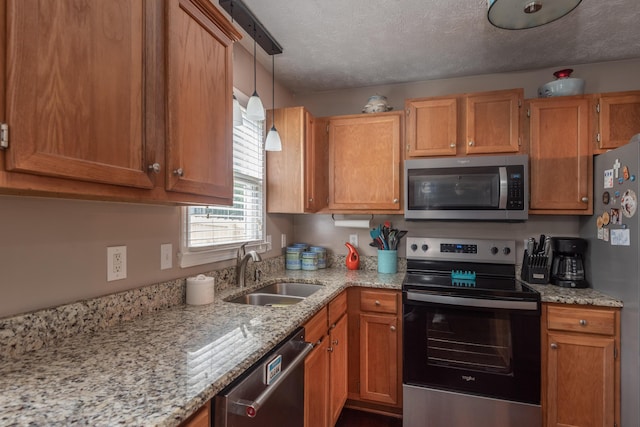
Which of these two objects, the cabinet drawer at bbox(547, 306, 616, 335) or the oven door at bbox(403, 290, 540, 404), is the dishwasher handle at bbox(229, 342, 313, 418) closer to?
the oven door at bbox(403, 290, 540, 404)

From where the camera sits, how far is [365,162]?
2518 millimetres

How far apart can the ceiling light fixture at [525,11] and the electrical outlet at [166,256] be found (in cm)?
168

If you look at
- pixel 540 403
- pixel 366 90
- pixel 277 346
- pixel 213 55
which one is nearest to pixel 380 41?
pixel 366 90

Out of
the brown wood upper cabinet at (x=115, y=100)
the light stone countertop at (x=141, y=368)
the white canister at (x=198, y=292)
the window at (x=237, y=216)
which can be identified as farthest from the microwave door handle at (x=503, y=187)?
the white canister at (x=198, y=292)

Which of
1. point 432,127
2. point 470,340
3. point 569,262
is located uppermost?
point 432,127

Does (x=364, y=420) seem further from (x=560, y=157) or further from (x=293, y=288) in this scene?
(x=560, y=157)

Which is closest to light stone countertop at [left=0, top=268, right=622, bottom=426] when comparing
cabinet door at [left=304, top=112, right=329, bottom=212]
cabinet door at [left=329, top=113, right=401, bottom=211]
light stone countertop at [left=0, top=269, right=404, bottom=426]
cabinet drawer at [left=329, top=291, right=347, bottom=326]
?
light stone countertop at [left=0, top=269, right=404, bottom=426]

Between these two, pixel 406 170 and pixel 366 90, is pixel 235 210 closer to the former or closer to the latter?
pixel 406 170

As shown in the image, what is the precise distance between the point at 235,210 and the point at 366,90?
1577 mm

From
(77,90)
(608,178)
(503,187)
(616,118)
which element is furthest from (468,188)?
(77,90)

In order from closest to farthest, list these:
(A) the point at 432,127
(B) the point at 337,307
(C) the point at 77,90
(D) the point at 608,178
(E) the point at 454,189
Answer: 1. (C) the point at 77,90
2. (D) the point at 608,178
3. (B) the point at 337,307
4. (E) the point at 454,189
5. (A) the point at 432,127

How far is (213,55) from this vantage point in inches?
51.1

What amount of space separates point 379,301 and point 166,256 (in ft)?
4.49

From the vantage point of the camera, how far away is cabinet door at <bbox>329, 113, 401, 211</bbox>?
245 cm
